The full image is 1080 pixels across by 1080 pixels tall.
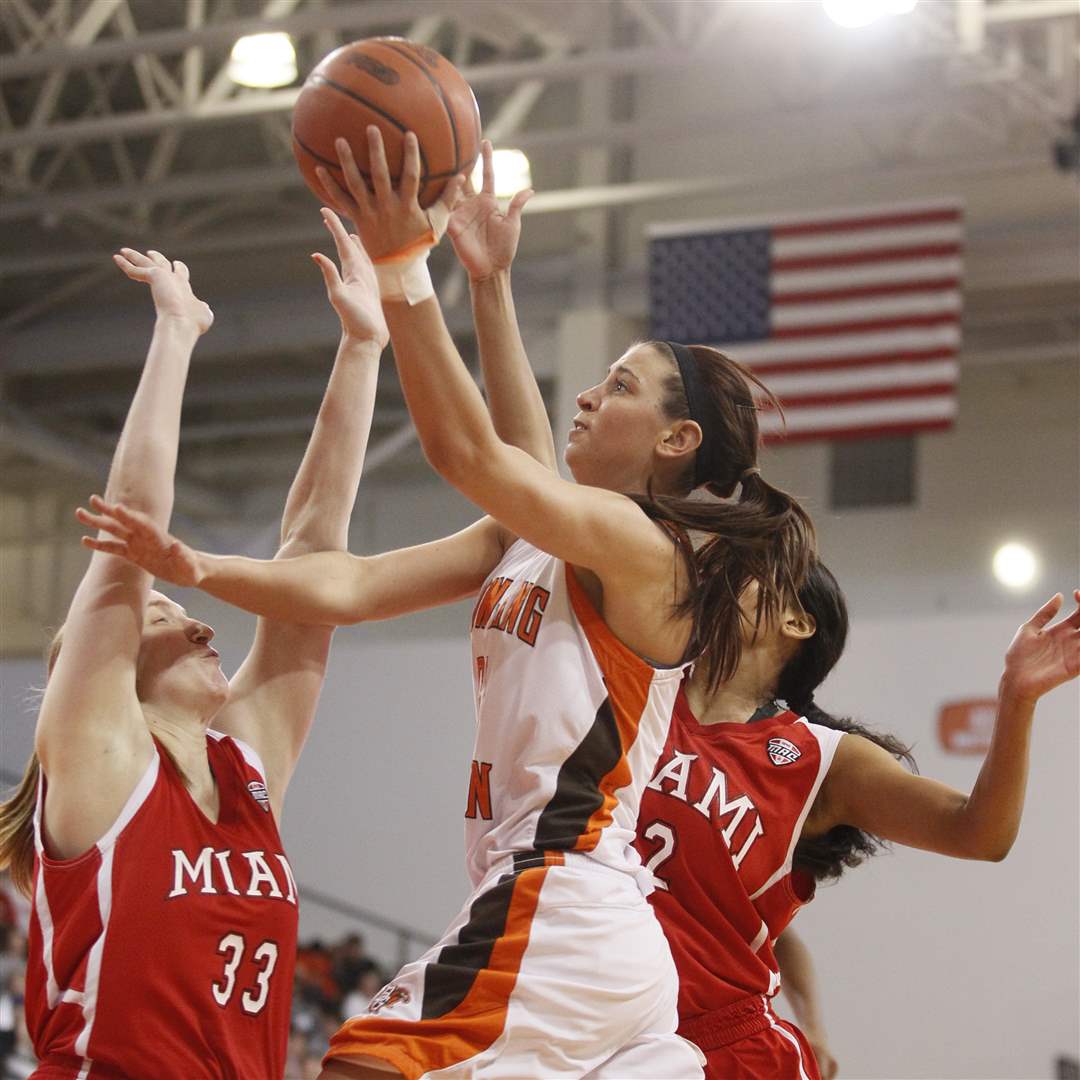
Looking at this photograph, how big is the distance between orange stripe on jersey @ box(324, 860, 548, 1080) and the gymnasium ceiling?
7.40m

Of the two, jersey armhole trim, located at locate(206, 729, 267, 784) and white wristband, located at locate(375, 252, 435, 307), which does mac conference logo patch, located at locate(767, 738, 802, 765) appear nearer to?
jersey armhole trim, located at locate(206, 729, 267, 784)

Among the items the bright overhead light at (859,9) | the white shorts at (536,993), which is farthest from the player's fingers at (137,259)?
the bright overhead light at (859,9)

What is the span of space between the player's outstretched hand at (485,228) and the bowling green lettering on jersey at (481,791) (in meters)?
0.82

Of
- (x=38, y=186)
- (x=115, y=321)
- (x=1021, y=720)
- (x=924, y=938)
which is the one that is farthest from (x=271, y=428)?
(x=1021, y=720)

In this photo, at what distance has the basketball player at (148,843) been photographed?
258 cm

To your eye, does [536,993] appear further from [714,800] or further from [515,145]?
[515,145]

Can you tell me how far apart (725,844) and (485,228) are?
1.17m

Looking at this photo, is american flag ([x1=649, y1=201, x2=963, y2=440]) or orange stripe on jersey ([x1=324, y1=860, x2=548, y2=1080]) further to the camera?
american flag ([x1=649, y1=201, x2=963, y2=440])

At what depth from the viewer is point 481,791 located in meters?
2.62

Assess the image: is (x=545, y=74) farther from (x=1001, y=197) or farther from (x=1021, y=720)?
(x=1021, y=720)

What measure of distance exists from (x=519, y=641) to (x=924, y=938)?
8.92m

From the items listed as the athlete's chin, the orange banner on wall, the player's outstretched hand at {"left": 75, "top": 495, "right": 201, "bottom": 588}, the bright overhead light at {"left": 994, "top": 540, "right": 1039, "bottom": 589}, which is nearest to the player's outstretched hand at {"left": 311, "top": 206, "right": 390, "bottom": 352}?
the athlete's chin

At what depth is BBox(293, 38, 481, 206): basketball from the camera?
102 inches

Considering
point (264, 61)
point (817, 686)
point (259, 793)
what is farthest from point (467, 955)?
point (264, 61)
